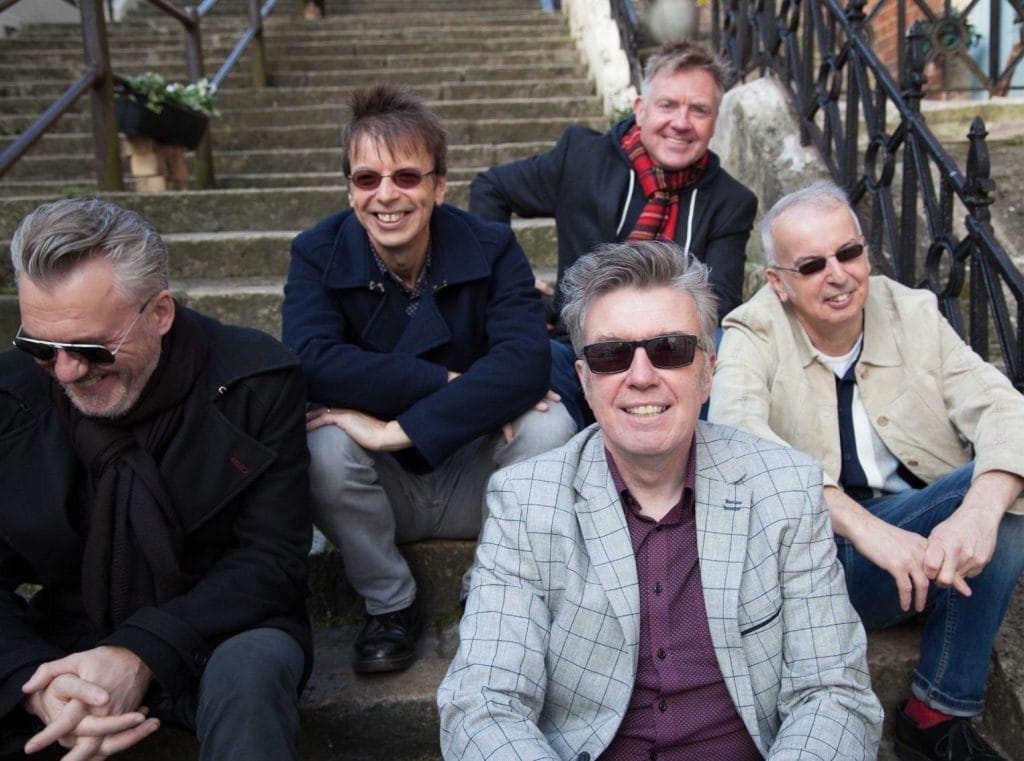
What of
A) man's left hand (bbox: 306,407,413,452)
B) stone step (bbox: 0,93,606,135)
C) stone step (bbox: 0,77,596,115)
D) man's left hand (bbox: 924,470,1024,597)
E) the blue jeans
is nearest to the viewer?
man's left hand (bbox: 924,470,1024,597)

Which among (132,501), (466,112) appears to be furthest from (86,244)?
(466,112)

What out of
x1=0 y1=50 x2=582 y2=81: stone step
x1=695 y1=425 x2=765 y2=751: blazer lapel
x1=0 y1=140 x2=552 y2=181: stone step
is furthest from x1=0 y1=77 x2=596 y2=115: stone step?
x1=695 y1=425 x2=765 y2=751: blazer lapel

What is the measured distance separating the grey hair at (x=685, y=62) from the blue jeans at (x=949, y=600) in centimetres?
144

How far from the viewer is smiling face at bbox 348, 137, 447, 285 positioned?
2.25 m

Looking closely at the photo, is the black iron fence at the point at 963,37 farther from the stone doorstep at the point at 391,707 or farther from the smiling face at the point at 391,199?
the stone doorstep at the point at 391,707

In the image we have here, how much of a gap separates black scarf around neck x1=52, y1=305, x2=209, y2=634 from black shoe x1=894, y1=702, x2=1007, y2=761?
162 centimetres

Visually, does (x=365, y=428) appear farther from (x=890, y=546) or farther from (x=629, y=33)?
(x=629, y=33)

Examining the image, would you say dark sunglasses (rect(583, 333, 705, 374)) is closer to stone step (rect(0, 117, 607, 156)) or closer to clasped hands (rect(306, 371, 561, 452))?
clasped hands (rect(306, 371, 561, 452))

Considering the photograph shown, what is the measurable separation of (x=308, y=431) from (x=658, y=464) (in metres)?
0.95

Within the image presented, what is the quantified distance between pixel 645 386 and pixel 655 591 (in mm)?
366

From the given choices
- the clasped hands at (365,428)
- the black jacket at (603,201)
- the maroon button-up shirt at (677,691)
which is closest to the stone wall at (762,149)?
the black jacket at (603,201)

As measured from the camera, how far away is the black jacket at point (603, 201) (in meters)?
2.86

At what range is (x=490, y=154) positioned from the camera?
545 cm

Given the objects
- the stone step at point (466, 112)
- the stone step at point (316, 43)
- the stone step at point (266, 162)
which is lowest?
the stone step at point (266, 162)
